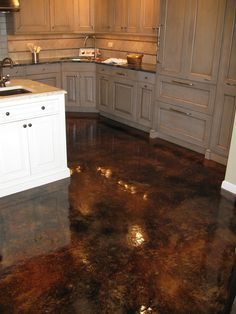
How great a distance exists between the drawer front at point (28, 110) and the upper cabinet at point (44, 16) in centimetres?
271

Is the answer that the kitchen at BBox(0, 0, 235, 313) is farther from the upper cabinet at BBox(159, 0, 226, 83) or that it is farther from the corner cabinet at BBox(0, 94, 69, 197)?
the corner cabinet at BBox(0, 94, 69, 197)

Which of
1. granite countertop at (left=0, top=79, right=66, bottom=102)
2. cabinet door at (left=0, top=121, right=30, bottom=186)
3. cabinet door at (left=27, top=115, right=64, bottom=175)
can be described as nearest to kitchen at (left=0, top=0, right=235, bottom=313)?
cabinet door at (left=27, top=115, right=64, bottom=175)

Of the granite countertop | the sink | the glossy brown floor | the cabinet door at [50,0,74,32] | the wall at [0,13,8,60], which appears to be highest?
the cabinet door at [50,0,74,32]

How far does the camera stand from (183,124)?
4.46 metres

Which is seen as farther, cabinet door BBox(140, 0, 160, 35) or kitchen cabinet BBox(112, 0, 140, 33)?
kitchen cabinet BBox(112, 0, 140, 33)

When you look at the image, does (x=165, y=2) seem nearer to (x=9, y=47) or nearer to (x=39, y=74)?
(x=39, y=74)

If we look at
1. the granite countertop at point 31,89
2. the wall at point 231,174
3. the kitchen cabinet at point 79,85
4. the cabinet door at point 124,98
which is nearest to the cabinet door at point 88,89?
the kitchen cabinet at point 79,85

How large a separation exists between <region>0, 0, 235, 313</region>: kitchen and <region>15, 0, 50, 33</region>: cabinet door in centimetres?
1

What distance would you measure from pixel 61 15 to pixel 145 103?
2184mm

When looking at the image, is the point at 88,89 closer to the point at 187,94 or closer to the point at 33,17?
the point at 33,17

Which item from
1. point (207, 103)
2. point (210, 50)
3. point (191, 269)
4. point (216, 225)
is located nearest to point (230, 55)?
point (210, 50)

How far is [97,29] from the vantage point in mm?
5988

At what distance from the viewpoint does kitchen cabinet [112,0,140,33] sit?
17.0 feet

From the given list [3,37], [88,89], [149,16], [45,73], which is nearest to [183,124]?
[149,16]
